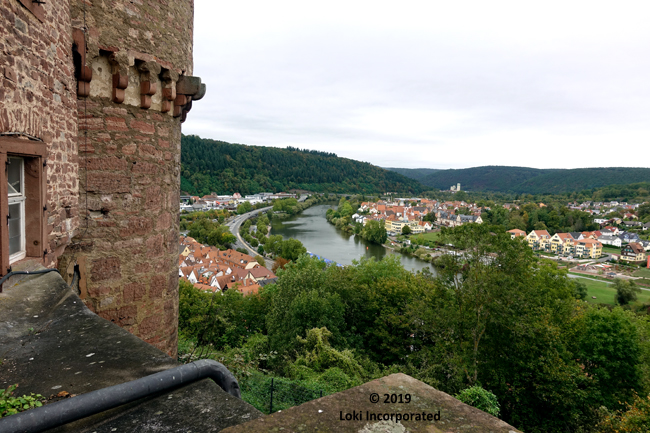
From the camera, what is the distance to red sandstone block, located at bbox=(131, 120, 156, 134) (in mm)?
3850

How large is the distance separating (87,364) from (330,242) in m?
59.6

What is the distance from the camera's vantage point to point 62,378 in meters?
1.69

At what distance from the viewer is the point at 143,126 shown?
3.92 meters

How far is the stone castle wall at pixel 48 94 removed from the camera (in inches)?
96.5

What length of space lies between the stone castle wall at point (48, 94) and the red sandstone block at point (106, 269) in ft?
1.16

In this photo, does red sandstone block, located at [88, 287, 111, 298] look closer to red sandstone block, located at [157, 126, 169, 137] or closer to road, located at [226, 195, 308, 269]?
red sandstone block, located at [157, 126, 169, 137]

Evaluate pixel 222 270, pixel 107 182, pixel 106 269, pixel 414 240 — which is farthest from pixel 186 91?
pixel 414 240

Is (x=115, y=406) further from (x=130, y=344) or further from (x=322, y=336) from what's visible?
(x=322, y=336)

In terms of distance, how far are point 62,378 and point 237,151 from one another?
163327 mm

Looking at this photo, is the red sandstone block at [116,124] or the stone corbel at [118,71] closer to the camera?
the stone corbel at [118,71]

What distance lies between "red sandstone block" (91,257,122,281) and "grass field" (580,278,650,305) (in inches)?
1631

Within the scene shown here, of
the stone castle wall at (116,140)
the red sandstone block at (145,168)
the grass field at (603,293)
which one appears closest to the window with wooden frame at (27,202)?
the stone castle wall at (116,140)

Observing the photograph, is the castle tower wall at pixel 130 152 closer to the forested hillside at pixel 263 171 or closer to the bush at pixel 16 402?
the bush at pixel 16 402

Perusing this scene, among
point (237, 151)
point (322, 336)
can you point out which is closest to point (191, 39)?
point (322, 336)
